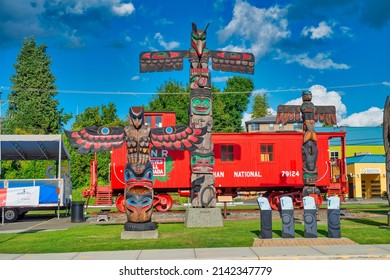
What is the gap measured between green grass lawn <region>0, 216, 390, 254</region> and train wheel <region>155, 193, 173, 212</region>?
885 cm

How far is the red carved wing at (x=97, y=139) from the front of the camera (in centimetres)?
1479

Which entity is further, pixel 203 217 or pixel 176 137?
pixel 203 217

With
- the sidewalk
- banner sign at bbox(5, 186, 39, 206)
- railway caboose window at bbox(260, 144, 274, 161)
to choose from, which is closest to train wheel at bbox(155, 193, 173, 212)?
railway caboose window at bbox(260, 144, 274, 161)

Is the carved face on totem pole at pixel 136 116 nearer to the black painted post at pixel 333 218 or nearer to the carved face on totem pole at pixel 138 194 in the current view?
the carved face on totem pole at pixel 138 194

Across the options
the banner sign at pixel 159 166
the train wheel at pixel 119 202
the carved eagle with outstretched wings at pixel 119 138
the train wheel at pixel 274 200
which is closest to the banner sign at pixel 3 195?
the train wheel at pixel 119 202

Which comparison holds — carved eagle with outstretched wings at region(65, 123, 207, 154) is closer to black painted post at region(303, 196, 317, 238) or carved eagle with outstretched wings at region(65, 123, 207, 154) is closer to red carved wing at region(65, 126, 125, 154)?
red carved wing at region(65, 126, 125, 154)

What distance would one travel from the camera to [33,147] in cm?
2672

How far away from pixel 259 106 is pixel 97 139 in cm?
8064

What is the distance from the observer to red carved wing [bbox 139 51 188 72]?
19.4 m

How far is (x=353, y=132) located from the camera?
218 feet

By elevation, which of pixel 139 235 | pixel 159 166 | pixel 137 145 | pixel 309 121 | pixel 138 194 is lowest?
pixel 139 235

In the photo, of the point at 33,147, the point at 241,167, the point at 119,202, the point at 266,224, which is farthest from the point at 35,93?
the point at 266,224

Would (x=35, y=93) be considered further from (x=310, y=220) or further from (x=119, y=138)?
(x=310, y=220)
